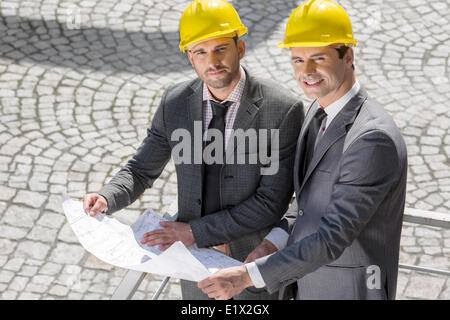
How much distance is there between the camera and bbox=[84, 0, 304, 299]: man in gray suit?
304cm

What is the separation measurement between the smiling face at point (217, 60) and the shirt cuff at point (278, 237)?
80cm

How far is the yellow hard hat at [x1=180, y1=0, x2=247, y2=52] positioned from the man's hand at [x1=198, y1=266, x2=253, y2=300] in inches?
45.9

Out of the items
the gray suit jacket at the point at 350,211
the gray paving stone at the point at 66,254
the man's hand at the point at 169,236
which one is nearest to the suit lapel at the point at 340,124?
the gray suit jacket at the point at 350,211

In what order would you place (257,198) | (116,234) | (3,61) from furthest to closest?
1. (3,61)
2. (257,198)
3. (116,234)

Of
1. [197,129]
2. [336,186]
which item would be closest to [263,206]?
[197,129]

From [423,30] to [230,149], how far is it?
6.86m

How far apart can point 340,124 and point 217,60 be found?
754mm

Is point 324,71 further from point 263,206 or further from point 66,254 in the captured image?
point 66,254

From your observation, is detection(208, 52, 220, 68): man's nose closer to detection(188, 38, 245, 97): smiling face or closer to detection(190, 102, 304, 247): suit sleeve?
detection(188, 38, 245, 97): smiling face

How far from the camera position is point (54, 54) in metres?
8.83

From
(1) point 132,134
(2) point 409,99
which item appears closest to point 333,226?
(1) point 132,134

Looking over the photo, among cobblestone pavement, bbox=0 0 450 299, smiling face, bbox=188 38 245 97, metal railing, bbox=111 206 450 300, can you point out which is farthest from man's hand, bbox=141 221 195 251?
cobblestone pavement, bbox=0 0 450 299

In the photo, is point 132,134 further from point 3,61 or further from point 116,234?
point 116,234

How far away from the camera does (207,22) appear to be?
2967 millimetres
